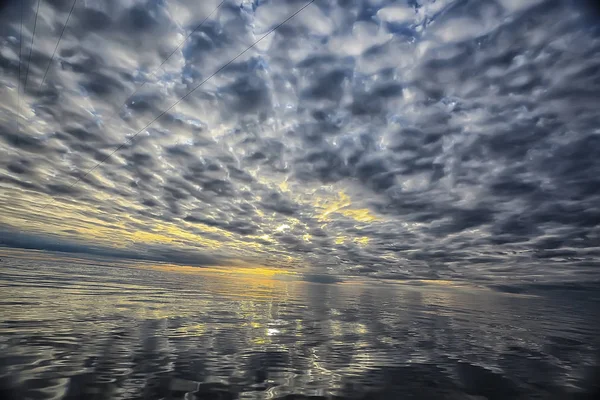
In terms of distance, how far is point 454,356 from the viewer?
845 centimetres

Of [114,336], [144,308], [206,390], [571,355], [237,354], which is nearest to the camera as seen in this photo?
[206,390]

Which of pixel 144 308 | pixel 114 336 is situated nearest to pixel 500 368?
pixel 114 336

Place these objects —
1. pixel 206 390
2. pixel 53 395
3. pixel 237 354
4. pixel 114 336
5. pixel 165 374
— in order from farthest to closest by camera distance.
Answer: pixel 114 336 → pixel 237 354 → pixel 165 374 → pixel 206 390 → pixel 53 395

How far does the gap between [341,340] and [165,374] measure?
6.49 m

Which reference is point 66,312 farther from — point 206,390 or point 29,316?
point 206,390

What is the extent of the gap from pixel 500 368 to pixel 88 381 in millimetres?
10461

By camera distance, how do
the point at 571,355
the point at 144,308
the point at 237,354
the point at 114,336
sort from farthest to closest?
the point at 144,308, the point at 571,355, the point at 114,336, the point at 237,354

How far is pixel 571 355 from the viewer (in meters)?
9.55

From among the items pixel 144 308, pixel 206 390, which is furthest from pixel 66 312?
pixel 206 390

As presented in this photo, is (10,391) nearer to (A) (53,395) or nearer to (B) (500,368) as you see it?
(A) (53,395)

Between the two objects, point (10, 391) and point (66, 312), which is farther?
point (66, 312)

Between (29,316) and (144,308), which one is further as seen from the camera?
(144,308)

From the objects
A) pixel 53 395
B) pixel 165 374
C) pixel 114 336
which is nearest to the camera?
pixel 53 395

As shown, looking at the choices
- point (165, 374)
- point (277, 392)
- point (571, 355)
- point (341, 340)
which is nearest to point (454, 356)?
point (341, 340)
